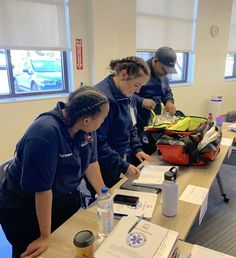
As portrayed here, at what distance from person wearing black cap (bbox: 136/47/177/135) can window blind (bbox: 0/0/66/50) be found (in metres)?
1.46

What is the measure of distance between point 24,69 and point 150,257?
2.91m

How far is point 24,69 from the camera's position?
3170mm

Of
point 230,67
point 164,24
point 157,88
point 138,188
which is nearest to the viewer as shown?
point 138,188

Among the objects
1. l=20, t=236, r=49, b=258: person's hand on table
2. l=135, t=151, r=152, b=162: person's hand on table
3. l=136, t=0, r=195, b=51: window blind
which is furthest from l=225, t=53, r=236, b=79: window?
l=20, t=236, r=49, b=258: person's hand on table

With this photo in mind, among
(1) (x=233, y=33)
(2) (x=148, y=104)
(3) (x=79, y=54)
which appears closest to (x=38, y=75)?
(3) (x=79, y=54)

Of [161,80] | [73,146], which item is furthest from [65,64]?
[73,146]

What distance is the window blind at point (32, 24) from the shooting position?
2.71 m

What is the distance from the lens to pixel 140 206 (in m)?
1.19

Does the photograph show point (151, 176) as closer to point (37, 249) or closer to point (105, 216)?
point (105, 216)

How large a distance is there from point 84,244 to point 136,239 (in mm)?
172

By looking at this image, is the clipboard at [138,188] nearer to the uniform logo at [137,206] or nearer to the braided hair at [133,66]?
the uniform logo at [137,206]

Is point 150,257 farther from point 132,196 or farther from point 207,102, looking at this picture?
point 207,102

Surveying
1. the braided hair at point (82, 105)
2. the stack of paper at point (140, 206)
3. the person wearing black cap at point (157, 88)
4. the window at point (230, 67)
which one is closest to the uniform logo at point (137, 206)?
the stack of paper at point (140, 206)

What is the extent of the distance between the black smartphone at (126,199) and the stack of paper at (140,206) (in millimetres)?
20
